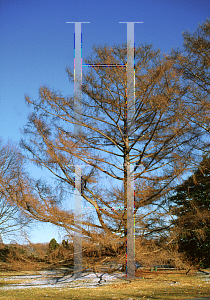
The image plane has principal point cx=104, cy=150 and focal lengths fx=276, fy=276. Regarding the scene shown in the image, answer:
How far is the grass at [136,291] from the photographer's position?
22.9 ft

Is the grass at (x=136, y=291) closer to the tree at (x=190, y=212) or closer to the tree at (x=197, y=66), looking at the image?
the tree at (x=190, y=212)

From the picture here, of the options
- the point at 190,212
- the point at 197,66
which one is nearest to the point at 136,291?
the point at 190,212

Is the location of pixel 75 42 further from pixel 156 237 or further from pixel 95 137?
pixel 156 237

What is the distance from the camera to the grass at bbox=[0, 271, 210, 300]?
6.97 meters

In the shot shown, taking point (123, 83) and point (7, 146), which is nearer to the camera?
point (123, 83)

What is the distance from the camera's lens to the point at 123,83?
9.60m

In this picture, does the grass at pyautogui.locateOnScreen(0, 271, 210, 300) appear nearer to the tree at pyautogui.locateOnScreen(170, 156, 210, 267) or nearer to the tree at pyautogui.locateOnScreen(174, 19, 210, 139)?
the tree at pyautogui.locateOnScreen(170, 156, 210, 267)

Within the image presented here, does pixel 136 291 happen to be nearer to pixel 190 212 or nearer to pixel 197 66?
pixel 190 212

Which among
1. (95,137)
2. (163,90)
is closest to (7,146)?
(95,137)

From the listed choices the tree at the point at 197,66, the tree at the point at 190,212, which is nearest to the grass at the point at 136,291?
the tree at the point at 190,212

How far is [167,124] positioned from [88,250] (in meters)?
4.51

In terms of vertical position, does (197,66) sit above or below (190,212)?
above

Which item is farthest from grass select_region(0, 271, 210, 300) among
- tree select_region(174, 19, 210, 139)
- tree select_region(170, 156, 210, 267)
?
tree select_region(174, 19, 210, 139)

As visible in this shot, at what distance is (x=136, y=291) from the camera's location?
754cm
